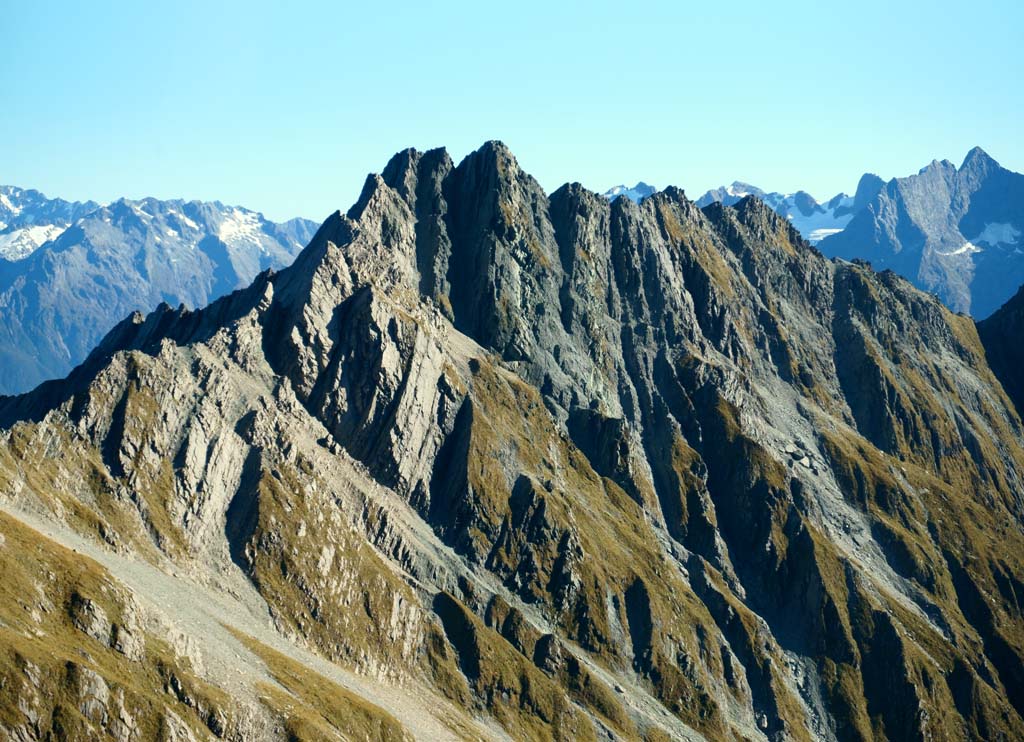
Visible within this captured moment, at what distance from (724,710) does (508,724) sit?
167 feet

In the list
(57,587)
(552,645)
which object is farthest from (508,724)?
(57,587)

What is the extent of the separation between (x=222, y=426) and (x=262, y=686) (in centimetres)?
5297

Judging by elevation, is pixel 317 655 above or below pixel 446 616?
below

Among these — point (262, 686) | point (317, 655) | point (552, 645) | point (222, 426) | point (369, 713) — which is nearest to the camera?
point (262, 686)

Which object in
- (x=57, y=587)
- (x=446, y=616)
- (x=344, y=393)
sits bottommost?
(x=57, y=587)

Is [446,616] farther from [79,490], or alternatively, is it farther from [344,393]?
[79,490]

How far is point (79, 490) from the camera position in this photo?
490 feet

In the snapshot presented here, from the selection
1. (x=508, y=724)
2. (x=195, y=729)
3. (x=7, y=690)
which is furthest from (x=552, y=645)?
(x=7, y=690)

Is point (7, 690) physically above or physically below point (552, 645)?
below

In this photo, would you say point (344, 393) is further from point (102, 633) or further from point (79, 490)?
point (102, 633)

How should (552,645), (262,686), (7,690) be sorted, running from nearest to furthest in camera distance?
(7,690) → (262,686) → (552,645)

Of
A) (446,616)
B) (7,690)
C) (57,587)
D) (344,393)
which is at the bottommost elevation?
(7,690)

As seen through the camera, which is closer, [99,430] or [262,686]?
[262,686]

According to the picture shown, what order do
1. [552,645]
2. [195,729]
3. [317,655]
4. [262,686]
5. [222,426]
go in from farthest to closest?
[552,645], [222,426], [317,655], [262,686], [195,729]
